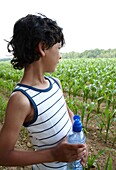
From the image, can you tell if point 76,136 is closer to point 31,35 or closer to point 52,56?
point 52,56

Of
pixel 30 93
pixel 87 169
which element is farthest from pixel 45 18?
pixel 87 169

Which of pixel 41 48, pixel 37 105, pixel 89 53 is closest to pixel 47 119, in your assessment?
pixel 37 105

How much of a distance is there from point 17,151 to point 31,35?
49 cm

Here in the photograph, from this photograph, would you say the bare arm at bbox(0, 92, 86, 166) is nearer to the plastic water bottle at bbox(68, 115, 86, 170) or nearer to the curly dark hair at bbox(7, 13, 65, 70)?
the plastic water bottle at bbox(68, 115, 86, 170)

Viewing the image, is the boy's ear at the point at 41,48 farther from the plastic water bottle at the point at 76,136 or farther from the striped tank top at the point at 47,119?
the plastic water bottle at the point at 76,136

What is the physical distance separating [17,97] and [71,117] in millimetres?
481

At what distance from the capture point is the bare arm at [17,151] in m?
0.97

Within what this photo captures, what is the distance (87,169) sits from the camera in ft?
6.80

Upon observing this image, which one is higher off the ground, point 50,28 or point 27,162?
point 50,28

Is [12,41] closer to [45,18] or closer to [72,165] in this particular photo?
[45,18]

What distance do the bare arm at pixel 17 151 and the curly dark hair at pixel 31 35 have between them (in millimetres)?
196

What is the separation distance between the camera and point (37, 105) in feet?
3.42

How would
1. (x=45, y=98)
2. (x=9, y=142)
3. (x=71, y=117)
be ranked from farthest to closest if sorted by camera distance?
(x=71, y=117), (x=45, y=98), (x=9, y=142)

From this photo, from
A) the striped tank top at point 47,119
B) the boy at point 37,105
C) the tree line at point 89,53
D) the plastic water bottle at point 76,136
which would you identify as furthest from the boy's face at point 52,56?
the tree line at point 89,53
